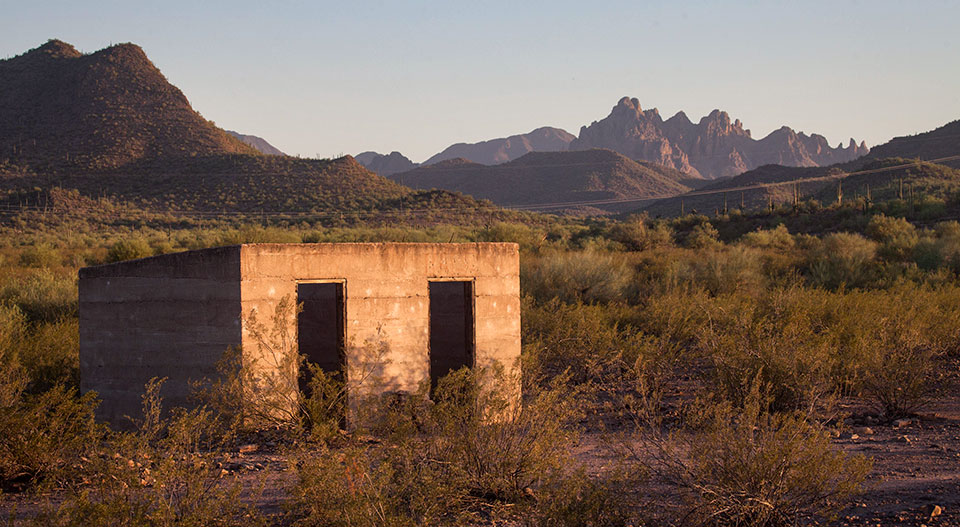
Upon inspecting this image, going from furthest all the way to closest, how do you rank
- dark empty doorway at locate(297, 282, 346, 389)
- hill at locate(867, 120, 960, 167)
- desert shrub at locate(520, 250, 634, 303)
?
hill at locate(867, 120, 960, 167) → desert shrub at locate(520, 250, 634, 303) → dark empty doorway at locate(297, 282, 346, 389)

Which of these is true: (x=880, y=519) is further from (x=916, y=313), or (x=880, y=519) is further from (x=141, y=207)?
(x=141, y=207)

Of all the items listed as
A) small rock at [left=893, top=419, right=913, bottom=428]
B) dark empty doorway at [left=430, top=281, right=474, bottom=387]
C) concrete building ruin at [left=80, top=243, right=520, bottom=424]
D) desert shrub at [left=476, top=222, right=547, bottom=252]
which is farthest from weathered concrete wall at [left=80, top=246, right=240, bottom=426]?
desert shrub at [left=476, top=222, right=547, bottom=252]

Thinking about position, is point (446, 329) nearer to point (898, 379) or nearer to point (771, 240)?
point (898, 379)

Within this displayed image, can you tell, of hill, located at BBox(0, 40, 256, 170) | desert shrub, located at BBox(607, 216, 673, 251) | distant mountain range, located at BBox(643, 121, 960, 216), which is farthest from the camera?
hill, located at BBox(0, 40, 256, 170)

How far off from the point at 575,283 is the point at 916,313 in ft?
26.9

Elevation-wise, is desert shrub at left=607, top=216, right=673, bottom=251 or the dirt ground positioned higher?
desert shrub at left=607, top=216, right=673, bottom=251

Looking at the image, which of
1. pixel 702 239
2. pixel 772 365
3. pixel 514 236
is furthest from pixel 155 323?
pixel 702 239

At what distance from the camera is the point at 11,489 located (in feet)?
23.4

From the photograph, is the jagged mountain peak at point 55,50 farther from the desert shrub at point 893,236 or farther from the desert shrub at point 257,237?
the desert shrub at point 893,236

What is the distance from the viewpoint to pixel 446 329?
12.2 metres

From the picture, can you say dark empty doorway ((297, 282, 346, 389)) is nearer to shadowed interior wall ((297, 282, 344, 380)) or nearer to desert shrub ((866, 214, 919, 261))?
shadowed interior wall ((297, 282, 344, 380))

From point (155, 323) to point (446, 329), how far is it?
15.9ft

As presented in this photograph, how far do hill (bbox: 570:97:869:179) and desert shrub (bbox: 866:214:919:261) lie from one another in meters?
114

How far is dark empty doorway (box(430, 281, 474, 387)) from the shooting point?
37.3ft
